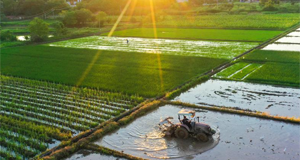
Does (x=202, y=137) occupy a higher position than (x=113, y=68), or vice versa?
(x=113, y=68)

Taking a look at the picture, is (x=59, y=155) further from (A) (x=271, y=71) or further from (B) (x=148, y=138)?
(A) (x=271, y=71)

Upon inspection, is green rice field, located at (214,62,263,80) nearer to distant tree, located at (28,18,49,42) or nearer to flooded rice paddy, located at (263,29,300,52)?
flooded rice paddy, located at (263,29,300,52)

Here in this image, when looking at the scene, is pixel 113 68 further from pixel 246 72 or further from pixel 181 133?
pixel 181 133

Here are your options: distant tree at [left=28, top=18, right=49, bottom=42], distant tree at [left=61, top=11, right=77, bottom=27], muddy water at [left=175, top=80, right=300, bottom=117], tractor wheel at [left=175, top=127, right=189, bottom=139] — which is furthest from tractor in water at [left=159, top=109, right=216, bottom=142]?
distant tree at [left=61, top=11, right=77, bottom=27]

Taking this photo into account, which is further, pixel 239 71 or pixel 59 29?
pixel 59 29

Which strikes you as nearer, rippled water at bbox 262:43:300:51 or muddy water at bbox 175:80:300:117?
muddy water at bbox 175:80:300:117

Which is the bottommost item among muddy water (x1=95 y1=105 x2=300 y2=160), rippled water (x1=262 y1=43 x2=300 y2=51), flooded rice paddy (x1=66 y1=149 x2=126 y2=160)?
flooded rice paddy (x1=66 y1=149 x2=126 y2=160)

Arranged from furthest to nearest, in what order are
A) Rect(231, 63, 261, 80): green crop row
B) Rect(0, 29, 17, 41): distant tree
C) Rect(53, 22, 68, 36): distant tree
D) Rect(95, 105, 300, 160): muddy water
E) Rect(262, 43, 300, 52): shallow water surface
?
Rect(53, 22, 68, 36): distant tree → Rect(0, 29, 17, 41): distant tree → Rect(262, 43, 300, 52): shallow water surface → Rect(231, 63, 261, 80): green crop row → Rect(95, 105, 300, 160): muddy water

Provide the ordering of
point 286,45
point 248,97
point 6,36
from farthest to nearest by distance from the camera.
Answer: point 6,36
point 286,45
point 248,97

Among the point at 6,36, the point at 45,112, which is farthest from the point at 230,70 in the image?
the point at 6,36

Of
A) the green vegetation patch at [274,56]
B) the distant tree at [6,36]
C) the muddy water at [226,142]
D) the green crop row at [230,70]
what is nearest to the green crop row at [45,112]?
the muddy water at [226,142]
